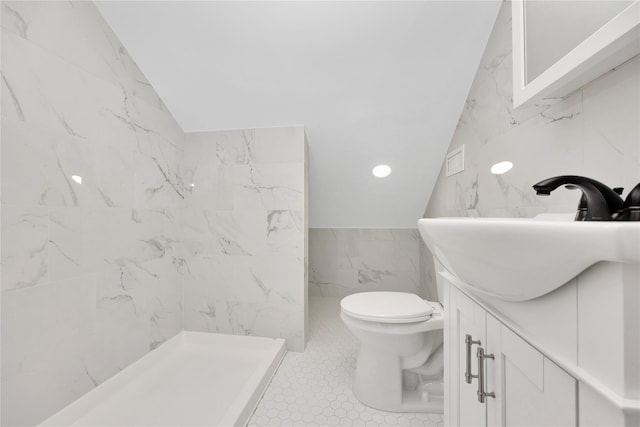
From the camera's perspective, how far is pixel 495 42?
129 centimetres

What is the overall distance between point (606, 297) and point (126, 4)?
199cm

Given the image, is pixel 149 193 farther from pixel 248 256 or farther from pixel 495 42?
pixel 495 42

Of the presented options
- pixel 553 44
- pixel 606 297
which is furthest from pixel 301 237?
pixel 606 297

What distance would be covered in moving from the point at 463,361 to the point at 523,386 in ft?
0.98

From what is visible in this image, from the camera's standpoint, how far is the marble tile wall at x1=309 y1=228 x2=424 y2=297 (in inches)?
102

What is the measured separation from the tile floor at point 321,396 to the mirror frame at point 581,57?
137 centimetres

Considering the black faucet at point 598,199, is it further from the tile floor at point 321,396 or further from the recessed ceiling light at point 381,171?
the recessed ceiling light at point 381,171

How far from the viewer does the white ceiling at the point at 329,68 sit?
1.33 m

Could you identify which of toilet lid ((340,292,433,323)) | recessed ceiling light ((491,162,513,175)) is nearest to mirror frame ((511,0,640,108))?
recessed ceiling light ((491,162,513,175))

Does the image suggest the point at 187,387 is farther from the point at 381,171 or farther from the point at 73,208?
the point at 381,171

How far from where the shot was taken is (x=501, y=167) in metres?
1.22

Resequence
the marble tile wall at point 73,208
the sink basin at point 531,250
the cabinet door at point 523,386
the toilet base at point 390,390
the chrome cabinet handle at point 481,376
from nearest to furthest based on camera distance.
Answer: the sink basin at point 531,250, the cabinet door at point 523,386, the chrome cabinet handle at point 481,376, the marble tile wall at point 73,208, the toilet base at point 390,390

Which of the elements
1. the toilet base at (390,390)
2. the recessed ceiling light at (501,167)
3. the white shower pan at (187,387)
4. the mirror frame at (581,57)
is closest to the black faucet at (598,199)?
the mirror frame at (581,57)

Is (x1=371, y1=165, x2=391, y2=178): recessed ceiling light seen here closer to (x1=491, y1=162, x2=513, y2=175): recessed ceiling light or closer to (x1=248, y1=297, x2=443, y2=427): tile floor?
(x1=491, y1=162, x2=513, y2=175): recessed ceiling light
